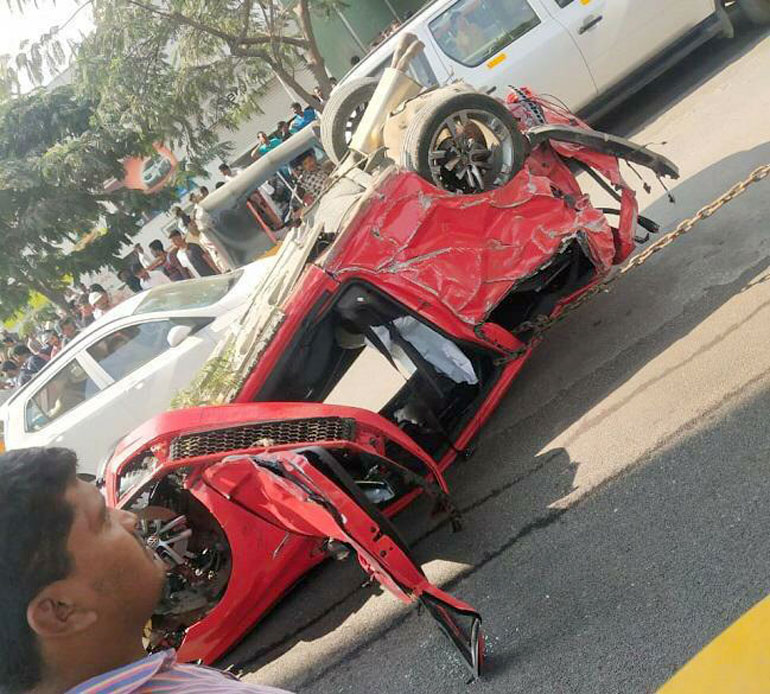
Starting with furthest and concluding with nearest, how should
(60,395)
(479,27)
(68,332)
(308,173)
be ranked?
(68,332)
(308,173)
(479,27)
(60,395)

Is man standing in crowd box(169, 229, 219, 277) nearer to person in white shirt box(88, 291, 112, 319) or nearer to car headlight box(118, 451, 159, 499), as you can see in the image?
person in white shirt box(88, 291, 112, 319)

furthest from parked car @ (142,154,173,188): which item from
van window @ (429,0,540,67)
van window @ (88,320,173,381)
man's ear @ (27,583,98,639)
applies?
man's ear @ (27,583,98,639)

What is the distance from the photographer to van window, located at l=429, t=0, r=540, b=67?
7672 mm

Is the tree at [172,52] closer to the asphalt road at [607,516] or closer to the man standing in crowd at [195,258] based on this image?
the man standing in crowd at [195,258]

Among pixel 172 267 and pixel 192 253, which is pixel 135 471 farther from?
pixel 172 267

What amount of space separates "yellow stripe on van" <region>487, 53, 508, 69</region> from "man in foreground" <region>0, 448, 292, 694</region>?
724 centimetres

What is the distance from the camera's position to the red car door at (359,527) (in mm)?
2947

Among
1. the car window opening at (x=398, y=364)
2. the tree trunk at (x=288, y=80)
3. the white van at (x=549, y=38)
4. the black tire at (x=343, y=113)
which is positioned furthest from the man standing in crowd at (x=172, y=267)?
the car window opening at (x=398, y=364)

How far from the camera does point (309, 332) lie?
4027 millimetres

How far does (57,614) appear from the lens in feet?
4.27

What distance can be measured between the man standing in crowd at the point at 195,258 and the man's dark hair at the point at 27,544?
10.1 meters

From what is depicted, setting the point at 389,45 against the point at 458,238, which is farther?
the point at 389,45

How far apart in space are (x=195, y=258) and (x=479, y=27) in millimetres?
5674

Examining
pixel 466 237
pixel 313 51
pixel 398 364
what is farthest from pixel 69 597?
Result: pixel 313 51
